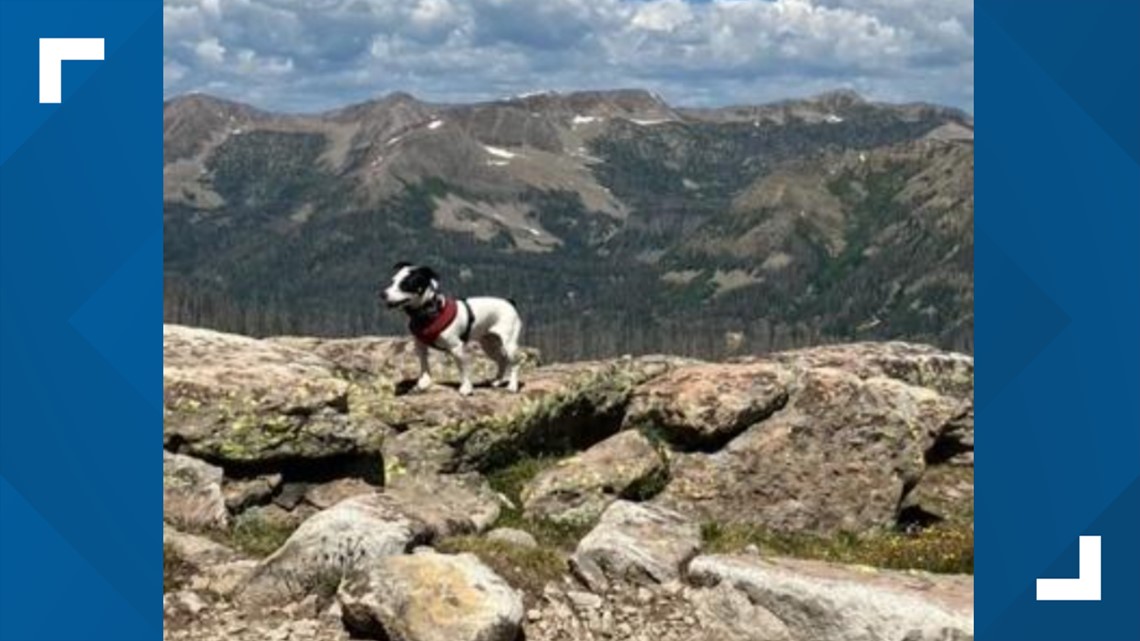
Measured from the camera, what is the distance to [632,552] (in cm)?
1827

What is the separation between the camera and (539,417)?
29641mm

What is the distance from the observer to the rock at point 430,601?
15477 mm

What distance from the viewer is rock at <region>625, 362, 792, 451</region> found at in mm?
29875

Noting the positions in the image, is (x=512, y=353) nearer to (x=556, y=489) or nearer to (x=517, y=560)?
(x=556, y=489)

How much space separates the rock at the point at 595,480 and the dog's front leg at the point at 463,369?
2.83m

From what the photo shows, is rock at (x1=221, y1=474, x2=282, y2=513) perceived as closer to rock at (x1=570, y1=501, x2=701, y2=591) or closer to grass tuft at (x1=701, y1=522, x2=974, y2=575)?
rock at (x1=570, y1=501, x2=701, y2=591)

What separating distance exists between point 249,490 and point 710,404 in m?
11.2

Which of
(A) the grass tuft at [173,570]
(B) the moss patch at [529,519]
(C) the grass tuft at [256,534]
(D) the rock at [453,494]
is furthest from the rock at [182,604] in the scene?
(B) the moss patch at [529,519]

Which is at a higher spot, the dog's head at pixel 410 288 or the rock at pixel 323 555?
the dog's head at pixel 410 288

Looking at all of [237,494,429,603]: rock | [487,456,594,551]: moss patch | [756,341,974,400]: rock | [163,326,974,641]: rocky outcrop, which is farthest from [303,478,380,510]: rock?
[756,341,974,400]: rock

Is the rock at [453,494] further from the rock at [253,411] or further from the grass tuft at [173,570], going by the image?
the grass tuft at [173,570]
